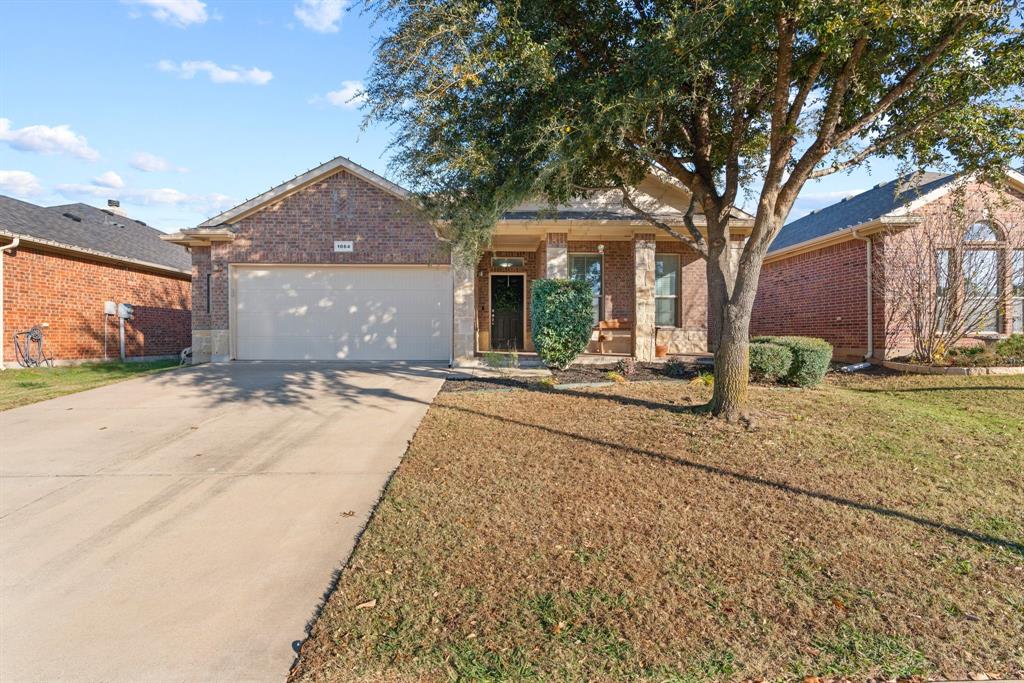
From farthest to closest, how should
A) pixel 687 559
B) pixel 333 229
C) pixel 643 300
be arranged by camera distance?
1. pixel 333 229
2. pixel 643 300
3. pixel 687 559

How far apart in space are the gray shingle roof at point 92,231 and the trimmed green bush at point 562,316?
11.8 metres

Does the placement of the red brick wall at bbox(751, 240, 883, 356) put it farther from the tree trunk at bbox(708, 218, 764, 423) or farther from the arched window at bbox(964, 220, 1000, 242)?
the tree trunk at bbox(708, 218, 764, 423)

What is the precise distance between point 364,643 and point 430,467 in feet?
8.83

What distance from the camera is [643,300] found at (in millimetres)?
12633

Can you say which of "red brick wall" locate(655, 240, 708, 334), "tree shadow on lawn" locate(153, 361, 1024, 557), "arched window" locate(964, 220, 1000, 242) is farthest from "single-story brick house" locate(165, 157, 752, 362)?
"arched window" locate(964, 220, 1000, 242)

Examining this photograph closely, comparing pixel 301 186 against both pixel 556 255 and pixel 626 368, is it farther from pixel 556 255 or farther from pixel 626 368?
pixel 626 368

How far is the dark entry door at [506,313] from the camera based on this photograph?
50.4 ft

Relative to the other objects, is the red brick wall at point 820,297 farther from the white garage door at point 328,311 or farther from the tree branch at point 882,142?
the white garage door at point 328,311

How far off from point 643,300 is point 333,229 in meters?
7.26

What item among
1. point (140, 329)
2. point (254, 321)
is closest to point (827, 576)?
point (254, 321)

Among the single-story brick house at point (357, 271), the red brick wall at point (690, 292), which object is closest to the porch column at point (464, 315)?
the single-story brick house at point (357, 271)

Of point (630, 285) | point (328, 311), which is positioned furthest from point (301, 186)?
point (630, 285)

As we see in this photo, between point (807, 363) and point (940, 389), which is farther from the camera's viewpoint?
point (940, 389)

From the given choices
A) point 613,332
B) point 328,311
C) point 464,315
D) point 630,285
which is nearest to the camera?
point 464,315
